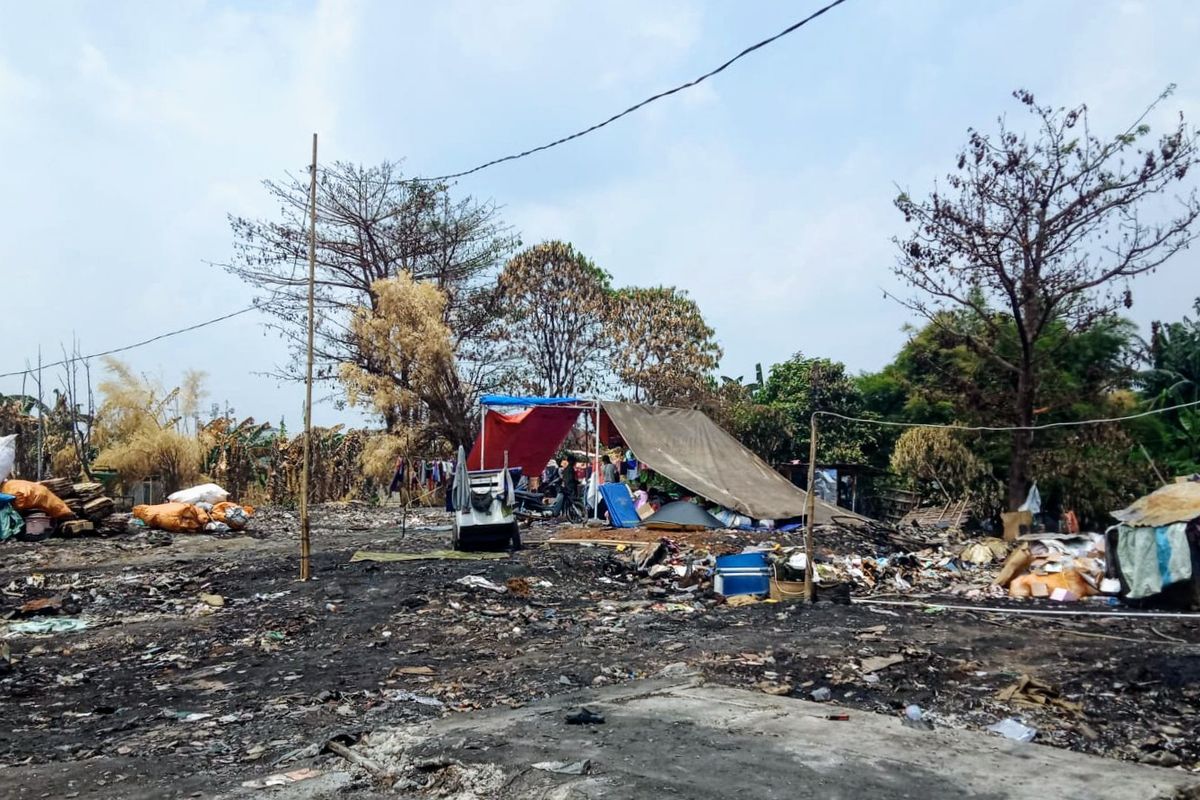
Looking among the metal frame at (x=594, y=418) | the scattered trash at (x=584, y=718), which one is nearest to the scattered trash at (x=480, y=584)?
the scattered trash at (x=584, y=718)

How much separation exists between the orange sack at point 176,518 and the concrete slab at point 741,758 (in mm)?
10796

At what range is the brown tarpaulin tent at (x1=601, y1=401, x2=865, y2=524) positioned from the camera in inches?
579

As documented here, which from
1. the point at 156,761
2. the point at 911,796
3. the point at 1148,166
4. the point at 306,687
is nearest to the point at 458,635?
the point at 306,687

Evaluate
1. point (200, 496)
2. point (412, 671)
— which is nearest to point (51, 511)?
point (200, 496)

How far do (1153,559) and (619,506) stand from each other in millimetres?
7305

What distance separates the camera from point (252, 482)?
2053cm

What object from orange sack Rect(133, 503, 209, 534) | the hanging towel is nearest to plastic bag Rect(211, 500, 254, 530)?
orange sack Rect(133, 503, 209, 534)

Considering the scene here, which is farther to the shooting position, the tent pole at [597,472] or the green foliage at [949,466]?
the green foliage at [949,466]

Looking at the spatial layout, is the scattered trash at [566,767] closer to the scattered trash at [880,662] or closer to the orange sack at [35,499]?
the scattered trash at [880,662]

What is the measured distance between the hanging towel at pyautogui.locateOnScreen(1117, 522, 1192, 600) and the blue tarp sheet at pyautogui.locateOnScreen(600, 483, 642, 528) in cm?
664

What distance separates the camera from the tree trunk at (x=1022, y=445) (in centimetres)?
1491

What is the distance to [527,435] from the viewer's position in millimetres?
16828

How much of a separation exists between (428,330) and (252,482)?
5176 millimetres

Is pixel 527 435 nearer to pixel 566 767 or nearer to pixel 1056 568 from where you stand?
pixel 1056 568
